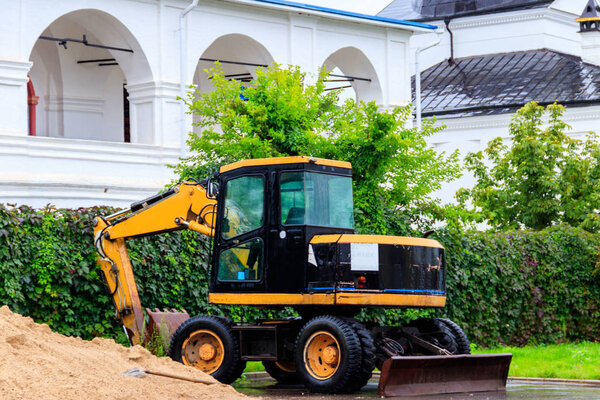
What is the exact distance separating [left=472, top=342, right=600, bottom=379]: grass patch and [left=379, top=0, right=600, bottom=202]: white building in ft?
65.7

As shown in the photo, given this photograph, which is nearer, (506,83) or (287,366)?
(287,366)

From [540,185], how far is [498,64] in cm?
1752

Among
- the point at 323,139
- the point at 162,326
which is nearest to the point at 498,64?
the point at 323,139

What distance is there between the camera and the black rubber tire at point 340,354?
13914mm

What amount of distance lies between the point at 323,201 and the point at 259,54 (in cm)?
1719

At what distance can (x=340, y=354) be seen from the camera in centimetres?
1405

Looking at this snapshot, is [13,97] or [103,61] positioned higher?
[103,61]

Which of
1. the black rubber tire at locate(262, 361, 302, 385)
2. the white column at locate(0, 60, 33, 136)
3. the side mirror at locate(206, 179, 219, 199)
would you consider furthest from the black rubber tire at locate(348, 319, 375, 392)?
the white column at locate(0, 60, 33, 136)

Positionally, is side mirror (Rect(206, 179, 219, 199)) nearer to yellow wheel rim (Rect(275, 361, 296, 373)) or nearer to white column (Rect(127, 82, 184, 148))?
yellow wheel rim (Rect(275, 361, 296, 373))

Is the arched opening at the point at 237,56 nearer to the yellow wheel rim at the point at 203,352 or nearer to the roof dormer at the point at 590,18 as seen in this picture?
the yellow wheel rim at the point at 203,352

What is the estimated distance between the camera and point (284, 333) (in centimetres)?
1502

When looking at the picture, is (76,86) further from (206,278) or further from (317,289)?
(317,289)

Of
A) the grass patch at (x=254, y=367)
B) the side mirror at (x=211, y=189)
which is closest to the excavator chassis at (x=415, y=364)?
the side mirror at (x=211, y=189)

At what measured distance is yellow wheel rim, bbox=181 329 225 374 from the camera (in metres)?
15.0
